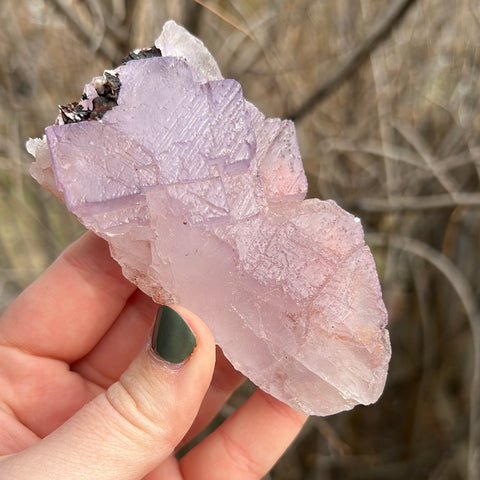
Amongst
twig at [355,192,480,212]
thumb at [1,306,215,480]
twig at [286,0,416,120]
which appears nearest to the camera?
thumb at [1,306,215,480]

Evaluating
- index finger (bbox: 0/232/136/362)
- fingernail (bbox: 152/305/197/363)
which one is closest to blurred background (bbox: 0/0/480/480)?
index finger (bbox: 0/232/136/362)

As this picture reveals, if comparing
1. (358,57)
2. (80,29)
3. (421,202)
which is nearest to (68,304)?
(80,29)

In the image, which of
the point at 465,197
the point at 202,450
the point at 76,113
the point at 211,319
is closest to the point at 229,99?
the point at 76,113

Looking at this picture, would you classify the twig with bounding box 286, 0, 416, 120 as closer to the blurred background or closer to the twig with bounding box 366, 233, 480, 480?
the blurred background

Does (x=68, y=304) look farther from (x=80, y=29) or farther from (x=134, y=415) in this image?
(x=80, y=29)

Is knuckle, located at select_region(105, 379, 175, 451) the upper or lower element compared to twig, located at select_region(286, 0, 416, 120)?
lower

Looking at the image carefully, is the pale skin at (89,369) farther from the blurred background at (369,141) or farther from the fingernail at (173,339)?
the blurred background at (369,141)

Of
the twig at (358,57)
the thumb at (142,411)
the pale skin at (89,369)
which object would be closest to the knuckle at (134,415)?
the thumb at (142,411)
